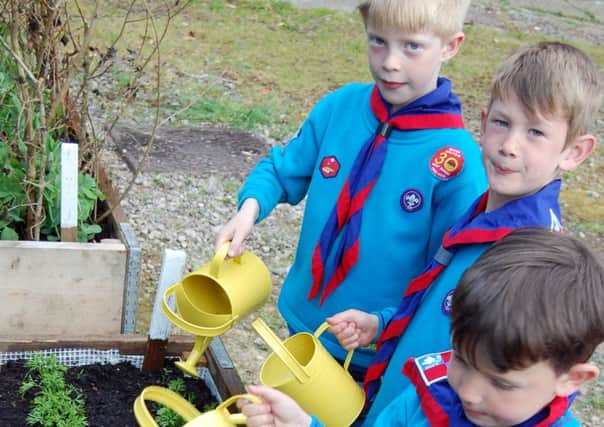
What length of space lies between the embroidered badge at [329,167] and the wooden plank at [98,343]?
27.0 inches

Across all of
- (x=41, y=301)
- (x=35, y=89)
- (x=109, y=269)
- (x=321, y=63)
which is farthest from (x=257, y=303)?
(x=321, y=63)

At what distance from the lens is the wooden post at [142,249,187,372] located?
7.27 feet

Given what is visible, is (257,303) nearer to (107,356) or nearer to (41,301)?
(107,356)

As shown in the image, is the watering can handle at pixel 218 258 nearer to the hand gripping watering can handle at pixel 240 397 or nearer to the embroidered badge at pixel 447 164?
the hand gripping watering can handle at pixel 240 397

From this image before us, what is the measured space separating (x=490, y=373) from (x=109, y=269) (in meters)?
1.62

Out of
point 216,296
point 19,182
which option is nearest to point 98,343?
point 216,296

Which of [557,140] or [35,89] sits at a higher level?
[557,140]

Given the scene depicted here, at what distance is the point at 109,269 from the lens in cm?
268

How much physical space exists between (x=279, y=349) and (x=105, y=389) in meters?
0.89

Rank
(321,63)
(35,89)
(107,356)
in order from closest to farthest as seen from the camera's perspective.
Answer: (107,356) → (35,89) → (321,63)

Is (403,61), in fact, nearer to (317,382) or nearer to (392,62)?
(392,62)

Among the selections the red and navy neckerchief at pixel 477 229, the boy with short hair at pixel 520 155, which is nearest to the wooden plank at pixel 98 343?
the red and navy neckerchief at pixel 477 229

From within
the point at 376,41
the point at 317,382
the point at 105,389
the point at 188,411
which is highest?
the point at 376,41

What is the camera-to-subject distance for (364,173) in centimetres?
205
